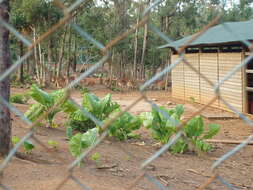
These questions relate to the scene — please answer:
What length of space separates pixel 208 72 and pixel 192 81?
1.66 metres

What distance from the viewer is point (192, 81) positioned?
14922 mm

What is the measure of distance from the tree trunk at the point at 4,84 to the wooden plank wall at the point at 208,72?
9847mm

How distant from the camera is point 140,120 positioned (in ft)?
18.9

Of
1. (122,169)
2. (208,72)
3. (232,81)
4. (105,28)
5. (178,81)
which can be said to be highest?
(105,28)

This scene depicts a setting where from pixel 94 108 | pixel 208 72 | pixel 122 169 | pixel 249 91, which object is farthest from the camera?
pixel 208 72

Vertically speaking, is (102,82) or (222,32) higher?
(222,32)

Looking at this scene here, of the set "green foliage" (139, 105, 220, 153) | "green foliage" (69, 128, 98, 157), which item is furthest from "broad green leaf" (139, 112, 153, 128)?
"green foliage" (69, 128, 98, 157)

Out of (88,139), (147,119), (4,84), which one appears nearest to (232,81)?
(147,119)

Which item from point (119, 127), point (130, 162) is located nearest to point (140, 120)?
point (119, 127)

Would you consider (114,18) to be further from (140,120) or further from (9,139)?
(9,139)

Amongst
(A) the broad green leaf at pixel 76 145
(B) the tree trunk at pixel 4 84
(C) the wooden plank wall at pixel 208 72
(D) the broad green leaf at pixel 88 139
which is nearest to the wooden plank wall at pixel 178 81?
(C) the wooden plank wall at pixel 208 72

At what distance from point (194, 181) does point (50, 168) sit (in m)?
1.63

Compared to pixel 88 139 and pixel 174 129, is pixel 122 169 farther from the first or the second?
pixel 174 129

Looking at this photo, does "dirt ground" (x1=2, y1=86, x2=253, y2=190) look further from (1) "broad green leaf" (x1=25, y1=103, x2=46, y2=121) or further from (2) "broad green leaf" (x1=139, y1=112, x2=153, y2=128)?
(2) "broad green leaf" (x1=139, y1=112, x2=153, y2=128)
